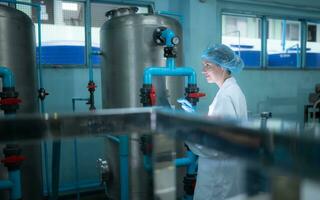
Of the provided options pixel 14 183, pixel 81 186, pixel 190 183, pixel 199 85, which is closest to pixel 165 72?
pixel 190 183

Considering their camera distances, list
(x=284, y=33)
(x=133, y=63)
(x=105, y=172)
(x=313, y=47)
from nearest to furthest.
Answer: (x=133, y=63), (x=105, y=172), (x=284, y=33), (x=313, y=47)

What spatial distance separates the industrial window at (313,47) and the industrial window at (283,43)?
175 mm

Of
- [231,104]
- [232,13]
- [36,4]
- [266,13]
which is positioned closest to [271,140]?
[231,104]

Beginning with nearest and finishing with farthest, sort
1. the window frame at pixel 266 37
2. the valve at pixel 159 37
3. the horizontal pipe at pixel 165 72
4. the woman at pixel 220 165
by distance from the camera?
the woman at pixel 220 165
the horizontal pipe at pixel 165 72
the valve at pixel 159 37
the window frame at pixel 266 37

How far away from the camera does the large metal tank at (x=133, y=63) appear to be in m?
1.84

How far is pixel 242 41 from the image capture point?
3.64m

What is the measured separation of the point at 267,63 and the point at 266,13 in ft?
2.04

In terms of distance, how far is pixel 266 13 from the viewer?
3.48 metres

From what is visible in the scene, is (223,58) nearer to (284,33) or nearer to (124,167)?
(124,167)

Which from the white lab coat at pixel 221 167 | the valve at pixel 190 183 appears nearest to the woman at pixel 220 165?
the white lab coat at pixel 221 167

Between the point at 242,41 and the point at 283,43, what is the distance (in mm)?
774

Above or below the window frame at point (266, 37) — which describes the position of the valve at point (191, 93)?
below

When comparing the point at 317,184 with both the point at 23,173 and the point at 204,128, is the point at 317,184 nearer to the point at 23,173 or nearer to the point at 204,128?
the point at 204,128

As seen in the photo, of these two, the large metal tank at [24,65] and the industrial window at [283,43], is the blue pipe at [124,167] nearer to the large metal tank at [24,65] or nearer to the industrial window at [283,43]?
the large metal tank at [24,65]
